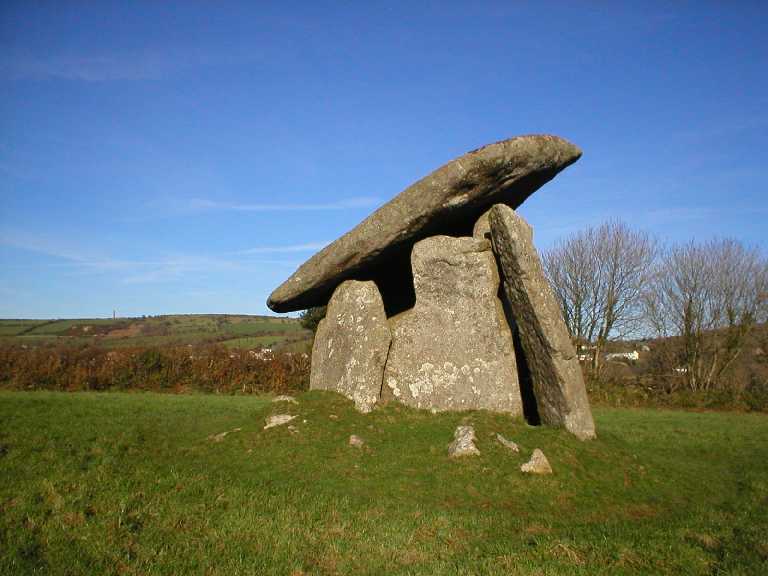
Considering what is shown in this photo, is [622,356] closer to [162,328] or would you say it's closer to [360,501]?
[360,501]

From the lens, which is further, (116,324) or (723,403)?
(116,324)

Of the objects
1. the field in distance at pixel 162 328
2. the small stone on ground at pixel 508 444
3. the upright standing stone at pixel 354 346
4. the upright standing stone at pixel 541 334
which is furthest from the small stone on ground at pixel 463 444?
the field in distance at pixel 162 328

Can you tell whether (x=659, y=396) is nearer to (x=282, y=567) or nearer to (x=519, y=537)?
(x=519, y=537)

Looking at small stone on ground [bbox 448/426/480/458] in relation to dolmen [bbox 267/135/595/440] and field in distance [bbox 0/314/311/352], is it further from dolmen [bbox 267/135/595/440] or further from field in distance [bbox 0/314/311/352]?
field in distance [bbox 0/314/311/352]

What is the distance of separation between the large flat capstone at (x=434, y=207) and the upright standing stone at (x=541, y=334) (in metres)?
0.73

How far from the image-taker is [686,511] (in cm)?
752

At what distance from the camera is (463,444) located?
28.5 feet

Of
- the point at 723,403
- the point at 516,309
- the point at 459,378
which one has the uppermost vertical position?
the point at 516,309

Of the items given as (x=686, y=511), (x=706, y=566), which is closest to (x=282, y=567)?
(x=706, y=566)

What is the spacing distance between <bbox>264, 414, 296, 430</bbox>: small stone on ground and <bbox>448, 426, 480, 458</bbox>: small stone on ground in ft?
9.18

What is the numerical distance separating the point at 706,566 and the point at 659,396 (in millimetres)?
20646

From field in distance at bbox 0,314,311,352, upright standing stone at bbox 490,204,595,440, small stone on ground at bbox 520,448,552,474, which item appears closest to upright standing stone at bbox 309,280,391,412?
upright standing stone at bbox 490,204,595,440

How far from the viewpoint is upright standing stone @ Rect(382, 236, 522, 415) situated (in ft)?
34.8

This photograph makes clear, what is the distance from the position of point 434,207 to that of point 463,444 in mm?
3990
